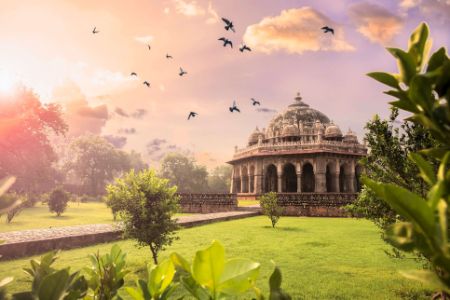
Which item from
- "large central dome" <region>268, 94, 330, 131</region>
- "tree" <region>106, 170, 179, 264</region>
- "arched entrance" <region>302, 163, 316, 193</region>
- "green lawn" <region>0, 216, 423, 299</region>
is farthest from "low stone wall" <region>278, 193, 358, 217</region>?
"large central dome" <region>268, 94, 330, 131</region>

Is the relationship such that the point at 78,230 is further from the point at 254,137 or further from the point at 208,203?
the point at 254,137

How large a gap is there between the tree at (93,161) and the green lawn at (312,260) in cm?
5384

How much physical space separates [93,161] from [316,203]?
169 feet

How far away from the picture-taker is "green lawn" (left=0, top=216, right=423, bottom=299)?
20.8 ft

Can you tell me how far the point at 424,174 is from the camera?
2.53 feet

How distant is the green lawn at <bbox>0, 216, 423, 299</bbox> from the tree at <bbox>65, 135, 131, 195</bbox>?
5384cm

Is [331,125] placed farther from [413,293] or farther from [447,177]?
[447,177]

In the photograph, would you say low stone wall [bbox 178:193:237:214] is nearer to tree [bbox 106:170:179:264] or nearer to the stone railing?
the stone railing

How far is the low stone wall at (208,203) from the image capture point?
2680 centimetres

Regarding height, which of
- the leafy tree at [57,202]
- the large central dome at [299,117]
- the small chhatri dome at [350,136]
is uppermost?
the large central dome at [299,117]

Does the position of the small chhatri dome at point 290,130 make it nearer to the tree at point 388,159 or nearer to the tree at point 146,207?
the tree at point 146,207

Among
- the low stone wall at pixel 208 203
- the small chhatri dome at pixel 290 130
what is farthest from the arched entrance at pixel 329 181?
the low stone wall at pixel 208 203

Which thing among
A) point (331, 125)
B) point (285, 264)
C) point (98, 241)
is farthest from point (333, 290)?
point (331, 125)

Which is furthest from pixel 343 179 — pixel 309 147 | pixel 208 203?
pixel 208 203
